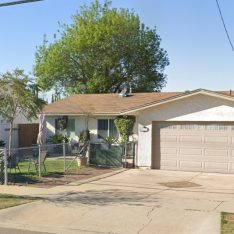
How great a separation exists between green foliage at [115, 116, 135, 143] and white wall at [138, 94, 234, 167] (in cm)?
240

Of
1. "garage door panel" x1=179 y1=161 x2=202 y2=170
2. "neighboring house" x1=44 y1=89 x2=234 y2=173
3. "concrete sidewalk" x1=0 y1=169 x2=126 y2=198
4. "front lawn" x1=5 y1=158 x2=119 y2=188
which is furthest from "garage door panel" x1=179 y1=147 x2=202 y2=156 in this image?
"concrete sidewalk" x1=0 y1=169 x2=126 y2=198

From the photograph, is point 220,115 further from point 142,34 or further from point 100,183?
point 142,34

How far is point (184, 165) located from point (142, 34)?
30.1m

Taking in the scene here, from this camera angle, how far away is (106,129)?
26.9 metres

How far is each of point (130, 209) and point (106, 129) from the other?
→ 15154 mm

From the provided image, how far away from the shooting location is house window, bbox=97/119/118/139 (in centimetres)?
2634

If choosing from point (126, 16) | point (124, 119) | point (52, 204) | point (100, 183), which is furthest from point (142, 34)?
point (52, 204)

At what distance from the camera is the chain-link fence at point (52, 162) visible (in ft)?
55.5

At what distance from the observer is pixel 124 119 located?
24031 millimetres

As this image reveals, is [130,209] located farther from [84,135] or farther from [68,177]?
[84,135]

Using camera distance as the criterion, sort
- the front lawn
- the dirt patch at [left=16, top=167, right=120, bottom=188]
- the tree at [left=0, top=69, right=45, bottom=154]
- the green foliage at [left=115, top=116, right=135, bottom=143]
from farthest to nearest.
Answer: the green foliage at [left=115, top=116, right=135, bottom=143] → the tree at [left=0, top=69, right=45, bottom=154] → the front lawn → the dirt patch at [left=16, top=167, right=120, bottom=188]

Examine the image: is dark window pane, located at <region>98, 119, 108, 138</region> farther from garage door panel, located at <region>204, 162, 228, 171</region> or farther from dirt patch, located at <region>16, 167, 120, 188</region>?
garage door panel, located at <region>204, 162, 228, 171</region>

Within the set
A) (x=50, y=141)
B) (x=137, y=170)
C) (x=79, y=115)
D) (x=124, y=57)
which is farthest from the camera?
(x=124, y=57)

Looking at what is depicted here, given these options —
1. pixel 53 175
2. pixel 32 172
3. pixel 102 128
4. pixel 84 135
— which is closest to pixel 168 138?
pixel 53 175
